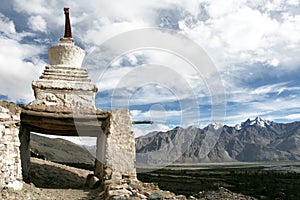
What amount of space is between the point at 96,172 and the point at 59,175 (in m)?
2.73

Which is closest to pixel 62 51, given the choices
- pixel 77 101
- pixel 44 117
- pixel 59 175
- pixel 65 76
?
pixel 65 76

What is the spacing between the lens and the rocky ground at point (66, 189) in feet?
35.1

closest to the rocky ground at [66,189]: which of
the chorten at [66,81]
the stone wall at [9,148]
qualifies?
the stone wall at [9,148]

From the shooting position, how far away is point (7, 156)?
11.4 m

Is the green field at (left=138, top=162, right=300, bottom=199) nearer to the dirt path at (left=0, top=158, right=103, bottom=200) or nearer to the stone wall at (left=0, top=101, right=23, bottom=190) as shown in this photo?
the dirt path at (left=0, top=158, right=103, bottom=200)

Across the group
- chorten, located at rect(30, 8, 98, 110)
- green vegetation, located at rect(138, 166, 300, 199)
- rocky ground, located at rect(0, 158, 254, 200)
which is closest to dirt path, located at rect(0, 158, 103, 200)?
rocky ground, located at rect(0, 158, 254, 200)

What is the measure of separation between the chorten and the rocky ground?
10.8 ft

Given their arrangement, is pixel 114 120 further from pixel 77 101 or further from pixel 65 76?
pixel 65 76

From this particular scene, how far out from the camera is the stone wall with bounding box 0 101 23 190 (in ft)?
36.7

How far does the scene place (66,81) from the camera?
15836 millimetres

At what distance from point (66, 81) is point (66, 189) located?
16.1 feet

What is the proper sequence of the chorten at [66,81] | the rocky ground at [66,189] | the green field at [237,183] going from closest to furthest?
the rocky ground at [66,189] → the chorten at [66,81] → the green field at [237,183]

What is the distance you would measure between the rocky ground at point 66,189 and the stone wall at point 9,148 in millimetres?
435

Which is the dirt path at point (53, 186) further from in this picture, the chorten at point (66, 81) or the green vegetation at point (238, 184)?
the green vegetation at point (238, 184)
